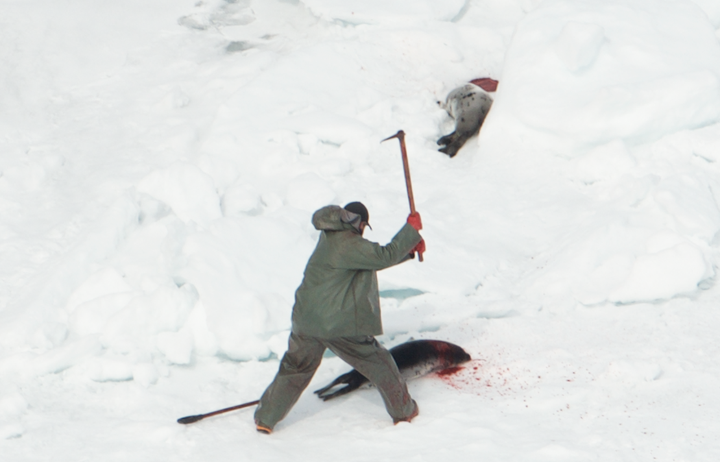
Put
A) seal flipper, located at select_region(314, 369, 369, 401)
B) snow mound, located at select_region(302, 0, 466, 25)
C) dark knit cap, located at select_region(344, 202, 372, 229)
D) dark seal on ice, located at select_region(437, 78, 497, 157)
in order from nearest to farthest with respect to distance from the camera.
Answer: dark knit cap, located at select_region(344, 202, 372, 229) < seal flipper, located at select_region(314, 369, 369, 401) < dark seal on ice, located at select_region(437, 78, 497, 157) < snow mound, located at select_region(302, 0, 466, 25)

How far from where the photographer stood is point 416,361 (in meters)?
4.52

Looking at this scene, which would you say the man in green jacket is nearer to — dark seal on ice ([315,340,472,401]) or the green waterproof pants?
the green waterproof pants

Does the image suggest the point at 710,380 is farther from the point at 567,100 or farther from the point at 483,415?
the point at 567,100

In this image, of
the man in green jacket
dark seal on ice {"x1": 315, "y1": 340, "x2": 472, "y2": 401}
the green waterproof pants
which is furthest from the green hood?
dark seal on ice {"x1": 315, "y1": 340, "x2": 472, "y2": 401}

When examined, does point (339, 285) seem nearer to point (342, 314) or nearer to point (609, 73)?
point (342, 314)

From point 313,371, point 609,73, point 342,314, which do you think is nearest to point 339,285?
point 342,314

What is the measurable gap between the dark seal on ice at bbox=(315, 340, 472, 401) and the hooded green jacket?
2.12ft

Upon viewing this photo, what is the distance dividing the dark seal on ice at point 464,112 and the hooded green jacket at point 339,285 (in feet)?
12.0

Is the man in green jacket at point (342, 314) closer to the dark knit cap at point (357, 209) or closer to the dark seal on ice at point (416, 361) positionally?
the dark knit cap at point (357, 209)

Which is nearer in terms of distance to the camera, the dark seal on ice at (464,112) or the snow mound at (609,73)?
the snow mound at (609,73)

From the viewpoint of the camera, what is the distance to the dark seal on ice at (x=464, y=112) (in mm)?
7434

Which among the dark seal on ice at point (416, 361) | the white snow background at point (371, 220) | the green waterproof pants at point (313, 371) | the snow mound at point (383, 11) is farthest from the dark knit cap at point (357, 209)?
the snow mound at point (383, 11)

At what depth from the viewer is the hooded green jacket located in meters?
3.81

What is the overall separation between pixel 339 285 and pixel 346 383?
87 centimetres
